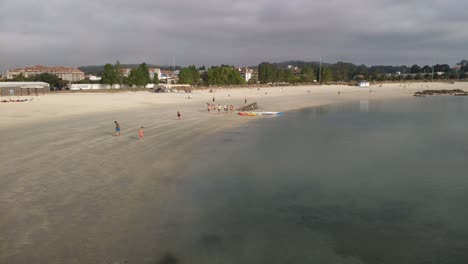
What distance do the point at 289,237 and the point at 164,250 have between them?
12.4 ft

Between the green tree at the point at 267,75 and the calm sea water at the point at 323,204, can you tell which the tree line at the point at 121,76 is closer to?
the green tree at the point at 267,75

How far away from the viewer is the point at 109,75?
10081 cm

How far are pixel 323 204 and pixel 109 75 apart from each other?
98445 mm

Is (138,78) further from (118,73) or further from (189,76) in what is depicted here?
(189,76)

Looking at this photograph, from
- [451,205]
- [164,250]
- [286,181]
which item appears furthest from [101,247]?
[451,205]

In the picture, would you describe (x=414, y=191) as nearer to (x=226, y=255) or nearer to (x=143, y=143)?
(x=226, y=255)

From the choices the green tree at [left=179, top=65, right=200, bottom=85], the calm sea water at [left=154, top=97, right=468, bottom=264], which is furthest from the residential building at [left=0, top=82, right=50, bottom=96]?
the calm sea water at [left=154, top=97, right=468, bottom=264]

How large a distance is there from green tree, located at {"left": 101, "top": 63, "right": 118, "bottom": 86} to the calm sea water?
85.1 metres

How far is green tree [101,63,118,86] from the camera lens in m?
101

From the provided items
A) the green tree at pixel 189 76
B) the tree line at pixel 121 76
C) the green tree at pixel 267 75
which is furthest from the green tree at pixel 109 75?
the green tree at pixel 267 75

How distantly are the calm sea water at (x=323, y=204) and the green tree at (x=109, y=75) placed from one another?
85091 millimetres

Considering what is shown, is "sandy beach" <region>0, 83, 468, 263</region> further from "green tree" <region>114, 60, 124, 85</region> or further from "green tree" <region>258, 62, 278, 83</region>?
"green tree" <region>258, 62, 278, 83</region>

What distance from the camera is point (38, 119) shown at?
119ft

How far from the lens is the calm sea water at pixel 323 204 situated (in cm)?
970
